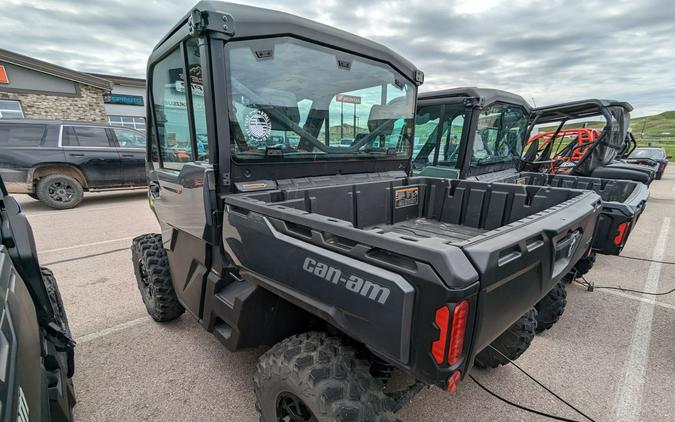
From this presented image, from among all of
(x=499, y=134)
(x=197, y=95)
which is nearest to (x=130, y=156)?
(x=197, y=95)

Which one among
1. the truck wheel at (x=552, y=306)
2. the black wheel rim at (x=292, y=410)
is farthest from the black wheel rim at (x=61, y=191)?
the truck wheel at (x=552, y=306)

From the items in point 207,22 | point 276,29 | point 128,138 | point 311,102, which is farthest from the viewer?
point 128,138

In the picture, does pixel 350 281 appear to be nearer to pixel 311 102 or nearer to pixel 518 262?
pixel 518 262

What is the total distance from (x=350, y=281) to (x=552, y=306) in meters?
2.43

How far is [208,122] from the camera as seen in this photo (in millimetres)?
1896

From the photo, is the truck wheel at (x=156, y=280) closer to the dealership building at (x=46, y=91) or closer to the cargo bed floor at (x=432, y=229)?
the cargo bed floor at (x=432, y=229)

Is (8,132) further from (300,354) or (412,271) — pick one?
(412,271)

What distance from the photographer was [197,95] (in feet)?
6.60

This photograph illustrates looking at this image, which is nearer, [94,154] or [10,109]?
[94,154]

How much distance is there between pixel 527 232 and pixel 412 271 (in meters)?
0.64

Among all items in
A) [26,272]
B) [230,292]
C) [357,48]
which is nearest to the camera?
[26,272]

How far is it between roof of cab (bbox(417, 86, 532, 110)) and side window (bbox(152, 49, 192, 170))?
425cm

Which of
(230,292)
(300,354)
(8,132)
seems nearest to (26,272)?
(230,292)

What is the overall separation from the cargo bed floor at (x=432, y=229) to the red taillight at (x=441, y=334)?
5.08 feet
